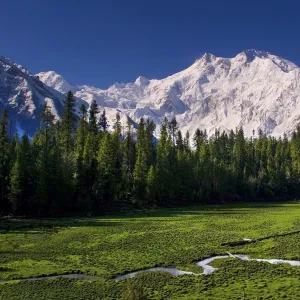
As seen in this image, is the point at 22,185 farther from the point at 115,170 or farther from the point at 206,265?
the point at 206,265

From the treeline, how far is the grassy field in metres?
14.5

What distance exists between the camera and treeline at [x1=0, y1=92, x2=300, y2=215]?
284ft

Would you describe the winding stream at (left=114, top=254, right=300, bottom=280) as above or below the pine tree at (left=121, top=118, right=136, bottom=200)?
below

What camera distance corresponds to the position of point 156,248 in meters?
48.7

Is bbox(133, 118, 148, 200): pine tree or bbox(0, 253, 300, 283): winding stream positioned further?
bbox(133, 118, 148, 200): pine tree

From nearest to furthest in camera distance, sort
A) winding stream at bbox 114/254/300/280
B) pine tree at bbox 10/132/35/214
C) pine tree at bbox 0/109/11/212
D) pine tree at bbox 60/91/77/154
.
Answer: winding stream at bbox 114/254/300/280 < pine tree at bbox 10/132/35/214 < pine tree at bbox 0/109/11/212 < pine tree at bbox 60/91/77/154

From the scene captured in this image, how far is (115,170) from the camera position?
106 metres

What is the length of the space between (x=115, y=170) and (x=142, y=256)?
2478 inches

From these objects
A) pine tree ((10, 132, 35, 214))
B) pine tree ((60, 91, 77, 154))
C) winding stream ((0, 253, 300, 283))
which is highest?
pine tree ((60, 91, 77, 154))

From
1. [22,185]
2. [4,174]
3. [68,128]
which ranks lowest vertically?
[22,185]

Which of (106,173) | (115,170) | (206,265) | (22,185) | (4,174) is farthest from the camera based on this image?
(115,170)

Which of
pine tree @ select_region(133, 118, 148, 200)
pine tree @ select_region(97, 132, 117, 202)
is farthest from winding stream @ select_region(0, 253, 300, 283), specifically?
pine tree @ select_region(133, 118, 148, 200)

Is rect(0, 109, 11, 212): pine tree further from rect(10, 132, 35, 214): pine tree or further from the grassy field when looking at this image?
the grassy field

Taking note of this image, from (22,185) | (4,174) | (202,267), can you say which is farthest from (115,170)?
(202,267)
